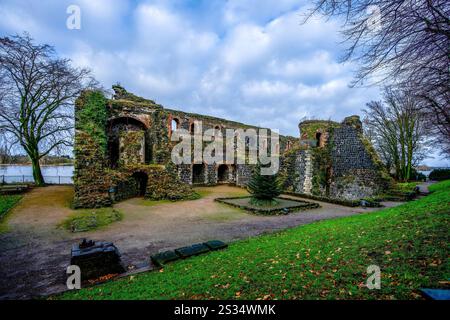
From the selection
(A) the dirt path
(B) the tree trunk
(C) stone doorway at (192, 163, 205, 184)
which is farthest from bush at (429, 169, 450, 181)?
(B) the tree trunk

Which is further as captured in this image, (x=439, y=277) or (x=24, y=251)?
(x=24, y=251)

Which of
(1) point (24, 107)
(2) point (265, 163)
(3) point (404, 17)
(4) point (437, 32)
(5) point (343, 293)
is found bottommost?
(5) point (343, 293)

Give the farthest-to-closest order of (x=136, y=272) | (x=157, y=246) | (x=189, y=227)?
1. (x=189, y=227)
2. (x=157, y=246)
3. (x=136, y=272)

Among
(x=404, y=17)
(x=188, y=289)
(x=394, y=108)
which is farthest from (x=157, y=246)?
(x=394, y=108)

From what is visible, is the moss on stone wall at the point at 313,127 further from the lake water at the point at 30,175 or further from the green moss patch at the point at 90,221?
the lake water at the point at 30,175

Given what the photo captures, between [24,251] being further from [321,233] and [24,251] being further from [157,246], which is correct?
[321,233]

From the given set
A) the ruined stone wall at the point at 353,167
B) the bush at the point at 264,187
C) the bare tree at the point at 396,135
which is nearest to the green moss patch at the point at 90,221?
the bush at the point at 264,187

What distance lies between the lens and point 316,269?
12.3 feet

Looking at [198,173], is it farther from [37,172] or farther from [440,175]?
[440,175]

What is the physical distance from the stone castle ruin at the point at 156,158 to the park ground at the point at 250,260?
490cm

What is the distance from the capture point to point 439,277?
280 cm

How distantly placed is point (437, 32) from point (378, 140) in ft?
102

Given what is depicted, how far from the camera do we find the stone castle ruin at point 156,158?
13102mm

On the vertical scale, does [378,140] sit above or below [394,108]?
below
